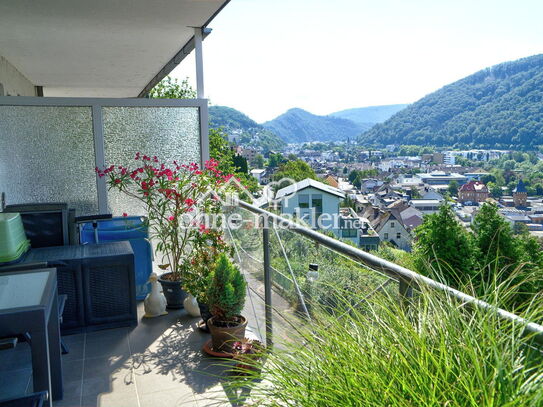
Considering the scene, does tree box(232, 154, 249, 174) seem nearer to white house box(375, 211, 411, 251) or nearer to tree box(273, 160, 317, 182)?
tree box(273, 160, 317, 182)

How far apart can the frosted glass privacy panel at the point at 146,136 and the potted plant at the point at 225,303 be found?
6.98 feet

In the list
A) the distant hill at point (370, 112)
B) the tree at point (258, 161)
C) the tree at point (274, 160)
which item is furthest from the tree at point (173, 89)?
the distant hill at point (370, 112)

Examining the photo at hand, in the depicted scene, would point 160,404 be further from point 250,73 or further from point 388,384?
point 250,73

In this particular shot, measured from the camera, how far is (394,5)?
172 ft

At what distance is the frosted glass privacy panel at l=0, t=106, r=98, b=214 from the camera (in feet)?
15.8

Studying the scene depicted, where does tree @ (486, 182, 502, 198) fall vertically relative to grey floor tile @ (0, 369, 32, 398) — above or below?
below

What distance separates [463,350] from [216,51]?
45408 millimetres

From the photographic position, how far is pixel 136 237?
489cm

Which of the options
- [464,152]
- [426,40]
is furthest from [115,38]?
[426,40]

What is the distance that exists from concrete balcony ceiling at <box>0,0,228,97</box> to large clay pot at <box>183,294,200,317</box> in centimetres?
265

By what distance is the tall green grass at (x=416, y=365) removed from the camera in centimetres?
107

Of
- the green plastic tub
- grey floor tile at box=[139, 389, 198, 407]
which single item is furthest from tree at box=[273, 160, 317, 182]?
grey floor tile at box=[139, 389, 198, 407]

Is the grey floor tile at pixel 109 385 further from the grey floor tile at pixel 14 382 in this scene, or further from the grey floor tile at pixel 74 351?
the grey floor tile at pixel 14 382

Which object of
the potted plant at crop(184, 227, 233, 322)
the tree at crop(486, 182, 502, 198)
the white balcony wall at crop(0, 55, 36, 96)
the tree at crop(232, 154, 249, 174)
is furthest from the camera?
the tree at crop(232, 154, 249, 174)
